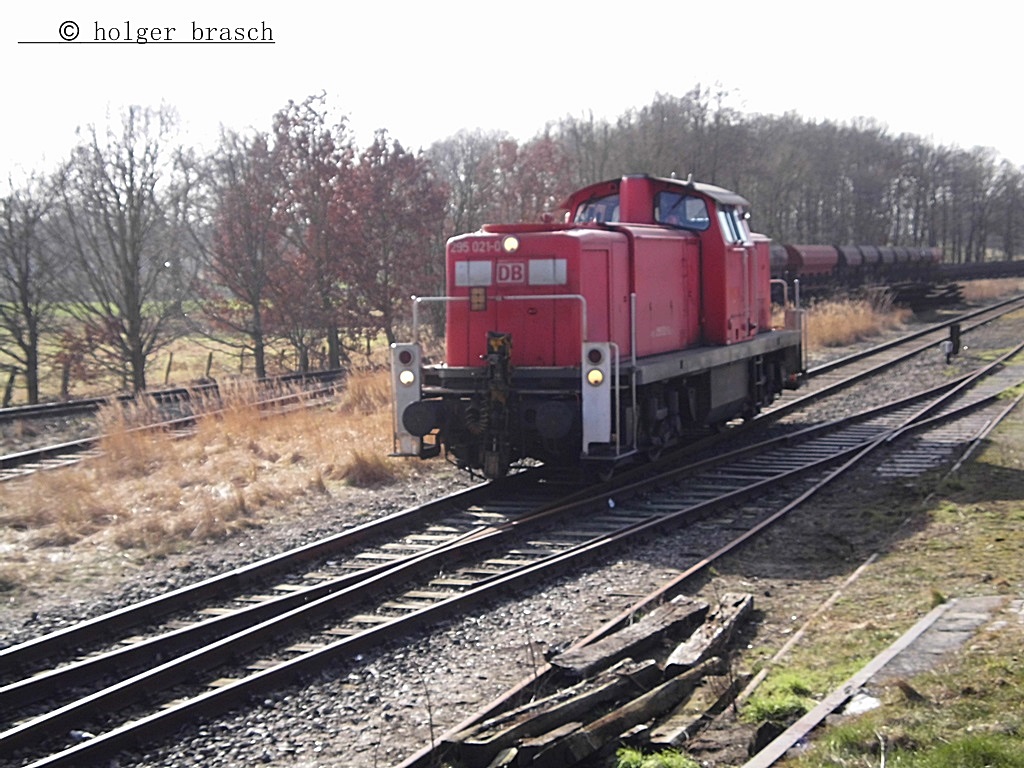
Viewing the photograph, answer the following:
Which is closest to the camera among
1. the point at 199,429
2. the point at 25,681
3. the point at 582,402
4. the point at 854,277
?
the point at 25,681

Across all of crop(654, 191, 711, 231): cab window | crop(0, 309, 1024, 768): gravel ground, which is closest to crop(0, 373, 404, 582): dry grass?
crop(0, 309, 1024, 768): gravel ground

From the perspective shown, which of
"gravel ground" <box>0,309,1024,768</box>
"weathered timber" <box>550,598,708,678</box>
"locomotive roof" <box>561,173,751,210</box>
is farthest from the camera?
"locomotive roof" <box>561,173,751,210</box>

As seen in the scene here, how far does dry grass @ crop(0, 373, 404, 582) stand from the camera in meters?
9.70

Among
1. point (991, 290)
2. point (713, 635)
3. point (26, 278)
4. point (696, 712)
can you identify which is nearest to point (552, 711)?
point (696, 712)

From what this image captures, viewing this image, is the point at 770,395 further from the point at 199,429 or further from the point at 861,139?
the point at 861,139

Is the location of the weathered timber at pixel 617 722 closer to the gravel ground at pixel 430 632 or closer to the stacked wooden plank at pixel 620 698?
the stacked wooden plank at pixel 620 698

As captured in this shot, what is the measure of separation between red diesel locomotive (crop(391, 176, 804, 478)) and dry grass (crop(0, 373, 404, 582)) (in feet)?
4.99

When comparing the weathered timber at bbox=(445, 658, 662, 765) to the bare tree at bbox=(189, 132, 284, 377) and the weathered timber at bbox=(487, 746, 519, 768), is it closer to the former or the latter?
the weathered timber at bbox=(487, 746, 519, 768)

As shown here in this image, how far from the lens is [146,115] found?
2573cm

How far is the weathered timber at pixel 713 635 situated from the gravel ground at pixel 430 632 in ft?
0.60

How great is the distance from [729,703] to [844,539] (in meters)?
4.11

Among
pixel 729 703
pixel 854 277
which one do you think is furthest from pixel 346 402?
pixel 854 277

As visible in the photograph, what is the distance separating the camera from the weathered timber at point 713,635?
5691 millimetres

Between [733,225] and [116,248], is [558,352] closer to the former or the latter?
[733,225]
